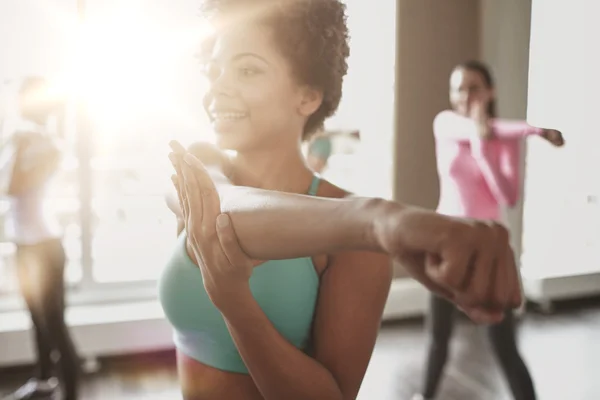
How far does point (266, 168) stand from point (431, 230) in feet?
1.19

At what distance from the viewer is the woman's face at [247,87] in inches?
21.1

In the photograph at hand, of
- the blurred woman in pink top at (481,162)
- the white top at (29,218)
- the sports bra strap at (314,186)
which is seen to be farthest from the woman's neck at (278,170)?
the white top at (29,218)

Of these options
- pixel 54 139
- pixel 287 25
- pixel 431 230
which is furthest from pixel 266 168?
pixel 54 139

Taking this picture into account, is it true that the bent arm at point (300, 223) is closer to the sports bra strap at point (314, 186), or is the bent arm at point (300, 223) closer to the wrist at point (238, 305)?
the wrist at point (238, 305)

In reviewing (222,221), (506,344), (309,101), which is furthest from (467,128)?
(222,221)

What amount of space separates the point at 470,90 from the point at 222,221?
64.8 inches

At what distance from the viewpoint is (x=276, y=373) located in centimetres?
49

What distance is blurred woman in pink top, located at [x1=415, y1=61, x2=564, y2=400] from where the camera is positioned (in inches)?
66.9

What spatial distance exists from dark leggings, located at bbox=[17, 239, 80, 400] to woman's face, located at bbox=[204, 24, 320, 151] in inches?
60.2

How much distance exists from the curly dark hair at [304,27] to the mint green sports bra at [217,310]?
0.66ft

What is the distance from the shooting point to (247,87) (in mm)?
534

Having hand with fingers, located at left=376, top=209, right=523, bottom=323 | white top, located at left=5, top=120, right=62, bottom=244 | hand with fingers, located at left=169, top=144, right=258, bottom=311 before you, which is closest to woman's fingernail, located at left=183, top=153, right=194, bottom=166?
hand with fingers, located at left=169, top=144, right=258, bottom=311

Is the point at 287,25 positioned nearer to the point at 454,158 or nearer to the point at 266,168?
the point at 266,168

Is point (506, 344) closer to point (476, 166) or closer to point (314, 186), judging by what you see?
point (476, 166)
